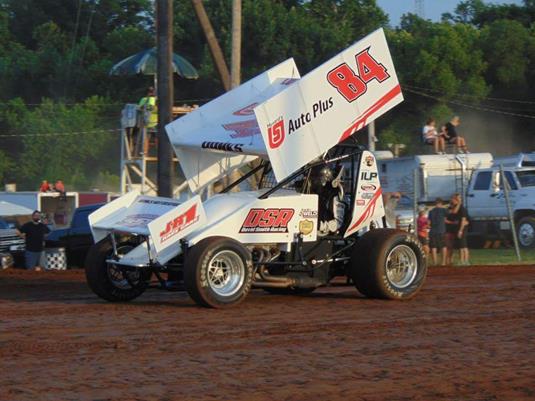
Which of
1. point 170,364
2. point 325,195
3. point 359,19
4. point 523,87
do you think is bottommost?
point 170,364

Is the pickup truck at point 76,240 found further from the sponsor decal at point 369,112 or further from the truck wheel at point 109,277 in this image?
the sponsor decal at point 369,112

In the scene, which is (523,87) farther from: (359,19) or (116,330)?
(116,330)

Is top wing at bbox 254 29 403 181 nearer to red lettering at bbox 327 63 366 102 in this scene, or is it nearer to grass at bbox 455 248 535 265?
red lettering at bbox 327 63 366 102

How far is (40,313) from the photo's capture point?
41.3 ft

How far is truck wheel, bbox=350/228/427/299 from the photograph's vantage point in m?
13.1

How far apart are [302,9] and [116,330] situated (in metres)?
47.9

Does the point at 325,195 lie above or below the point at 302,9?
below

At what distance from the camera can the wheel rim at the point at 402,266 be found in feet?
43.9

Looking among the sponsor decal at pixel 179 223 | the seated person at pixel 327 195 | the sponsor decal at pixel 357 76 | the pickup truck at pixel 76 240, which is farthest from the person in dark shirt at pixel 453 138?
the sponsor decal at pixel 179 223

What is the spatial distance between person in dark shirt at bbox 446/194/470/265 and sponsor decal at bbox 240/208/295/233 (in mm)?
10284

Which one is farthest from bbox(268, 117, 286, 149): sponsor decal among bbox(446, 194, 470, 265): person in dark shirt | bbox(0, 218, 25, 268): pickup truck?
bbox(0, 218, 25, 268): pickup truck

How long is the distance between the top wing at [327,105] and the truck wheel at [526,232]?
14014 mm

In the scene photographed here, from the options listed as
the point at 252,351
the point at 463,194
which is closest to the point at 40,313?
the point at 252,351

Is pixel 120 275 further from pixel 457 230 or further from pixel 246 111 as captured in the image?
pixel 457 230
